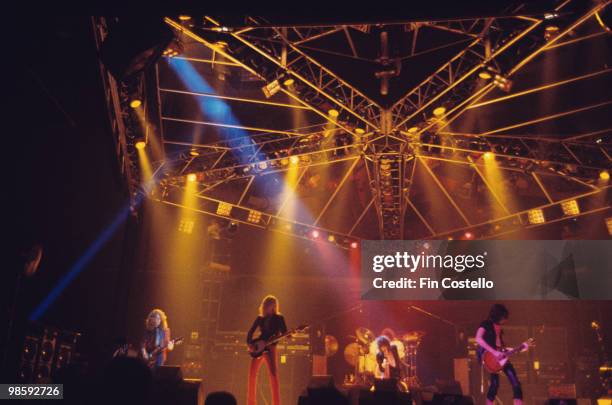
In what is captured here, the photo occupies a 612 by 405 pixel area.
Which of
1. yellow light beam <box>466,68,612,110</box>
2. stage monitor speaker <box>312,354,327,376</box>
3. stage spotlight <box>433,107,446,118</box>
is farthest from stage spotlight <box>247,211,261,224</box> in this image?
yellow light beam <box>466,68,612,110</box>

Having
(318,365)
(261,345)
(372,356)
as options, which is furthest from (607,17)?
(318,365)

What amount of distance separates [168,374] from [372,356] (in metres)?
7.50

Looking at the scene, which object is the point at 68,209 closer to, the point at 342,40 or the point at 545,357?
the point at 342,40

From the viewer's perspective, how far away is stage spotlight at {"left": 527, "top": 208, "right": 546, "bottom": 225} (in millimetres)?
12602

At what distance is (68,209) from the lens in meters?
12.5

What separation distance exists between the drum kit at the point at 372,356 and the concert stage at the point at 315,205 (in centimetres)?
7

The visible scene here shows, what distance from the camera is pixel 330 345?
14.8m

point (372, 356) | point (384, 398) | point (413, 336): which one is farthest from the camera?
point (413, 336)

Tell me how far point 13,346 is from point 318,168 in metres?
8.66

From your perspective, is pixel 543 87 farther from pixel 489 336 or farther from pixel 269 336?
pixel 269 336

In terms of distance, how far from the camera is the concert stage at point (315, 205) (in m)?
7.86

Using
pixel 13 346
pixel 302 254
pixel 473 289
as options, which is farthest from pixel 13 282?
pixel 473 289

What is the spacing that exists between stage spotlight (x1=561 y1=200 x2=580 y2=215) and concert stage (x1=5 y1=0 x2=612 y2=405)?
3 cm

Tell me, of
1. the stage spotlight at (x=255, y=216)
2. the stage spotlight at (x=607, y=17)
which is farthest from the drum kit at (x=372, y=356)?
the stage spotlight at (x=607, y=17)
